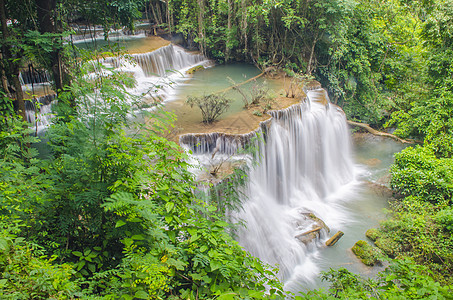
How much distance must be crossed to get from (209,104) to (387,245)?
6420 millimetres

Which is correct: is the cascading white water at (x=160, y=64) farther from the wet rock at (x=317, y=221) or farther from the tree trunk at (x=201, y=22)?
the wet rock at (x=317, y=221)

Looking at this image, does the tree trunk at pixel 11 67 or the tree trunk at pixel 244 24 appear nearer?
the tree trunk at pixel 11 67

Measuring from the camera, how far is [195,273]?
9.07 feet

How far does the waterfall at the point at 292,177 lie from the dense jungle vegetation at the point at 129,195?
4.31ft

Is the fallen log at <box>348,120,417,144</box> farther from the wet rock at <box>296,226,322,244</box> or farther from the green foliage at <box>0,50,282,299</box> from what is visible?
the green foliage at <box>0,50,282,299</box>

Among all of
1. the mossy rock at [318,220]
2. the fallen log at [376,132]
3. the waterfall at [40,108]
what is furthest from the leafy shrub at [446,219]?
the waterfall at [40,108]

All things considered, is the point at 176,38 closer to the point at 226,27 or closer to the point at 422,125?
the point at 226,27

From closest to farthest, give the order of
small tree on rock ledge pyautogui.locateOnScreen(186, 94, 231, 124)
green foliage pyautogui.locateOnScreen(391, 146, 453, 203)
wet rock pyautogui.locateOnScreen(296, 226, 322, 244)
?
wet rock pyautogui.locateOnScreen(296, 226, 322, 244), green foliage pyautogui.locateOnScreen(391, 146, 453, 203), small tree on rock ledge pyautogui.locateOnScreen(186, 94, 231, 124)

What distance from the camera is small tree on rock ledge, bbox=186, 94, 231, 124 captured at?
9.65m

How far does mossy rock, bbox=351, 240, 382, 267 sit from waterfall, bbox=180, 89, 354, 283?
92 centimetres

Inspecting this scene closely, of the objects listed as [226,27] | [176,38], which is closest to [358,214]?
[226,27]

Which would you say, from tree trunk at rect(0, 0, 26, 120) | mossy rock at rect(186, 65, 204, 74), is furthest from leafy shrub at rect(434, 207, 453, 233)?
mossy rock at rect(186, 65, 204, 74)

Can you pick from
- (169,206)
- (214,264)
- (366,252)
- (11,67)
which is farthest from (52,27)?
(366,252)

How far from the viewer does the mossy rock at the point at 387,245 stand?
8241 mm
